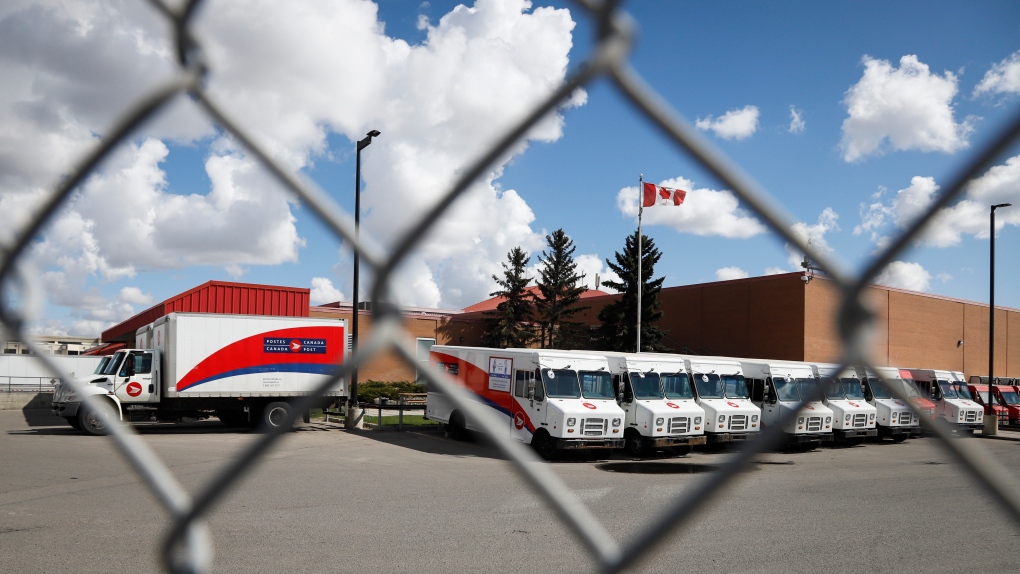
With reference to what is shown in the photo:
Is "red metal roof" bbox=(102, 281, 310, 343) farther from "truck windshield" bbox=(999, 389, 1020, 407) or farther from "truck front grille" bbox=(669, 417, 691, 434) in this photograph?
"truck windshield" bbox=(999, 389, 1020, 407)

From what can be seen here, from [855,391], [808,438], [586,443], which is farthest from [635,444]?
[855,391]

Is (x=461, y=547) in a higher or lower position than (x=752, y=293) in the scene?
lower

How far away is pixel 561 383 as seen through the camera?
655 inches

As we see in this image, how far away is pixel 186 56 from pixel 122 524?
8.13 metres

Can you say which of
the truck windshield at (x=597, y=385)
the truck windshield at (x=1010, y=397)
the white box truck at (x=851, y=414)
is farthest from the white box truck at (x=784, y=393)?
the truck windshield at (x=1010, y=397)

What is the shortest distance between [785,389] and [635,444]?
19.8 feet

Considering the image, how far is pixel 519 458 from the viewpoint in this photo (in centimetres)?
112

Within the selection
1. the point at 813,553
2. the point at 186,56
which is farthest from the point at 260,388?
the point at 186,56

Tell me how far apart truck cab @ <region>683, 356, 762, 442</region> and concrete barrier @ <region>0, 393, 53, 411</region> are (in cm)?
2572

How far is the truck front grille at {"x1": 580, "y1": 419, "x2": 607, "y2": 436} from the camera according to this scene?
15961 millimetres

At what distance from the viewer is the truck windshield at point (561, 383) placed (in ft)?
53.8

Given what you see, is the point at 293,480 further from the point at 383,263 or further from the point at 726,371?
the point at 726,371

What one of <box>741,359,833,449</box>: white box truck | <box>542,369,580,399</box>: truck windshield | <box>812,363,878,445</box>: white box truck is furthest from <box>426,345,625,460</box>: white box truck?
<box>812,363,878,445</box>: white box truck

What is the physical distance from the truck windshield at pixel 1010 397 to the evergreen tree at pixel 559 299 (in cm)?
2283
